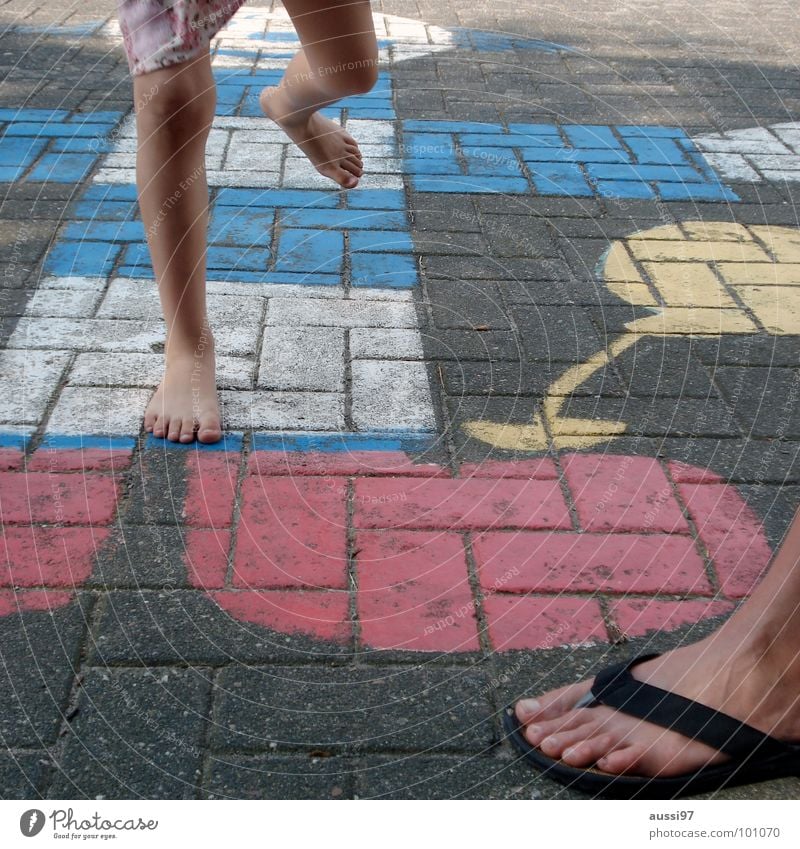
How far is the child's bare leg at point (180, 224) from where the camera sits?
6.98 ft

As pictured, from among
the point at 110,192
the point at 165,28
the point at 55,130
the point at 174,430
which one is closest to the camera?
the point at 165,28

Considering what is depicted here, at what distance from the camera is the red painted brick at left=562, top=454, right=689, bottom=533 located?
2.06 m

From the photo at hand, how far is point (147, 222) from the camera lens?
2297mm

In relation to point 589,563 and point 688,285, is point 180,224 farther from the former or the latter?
point 688,285

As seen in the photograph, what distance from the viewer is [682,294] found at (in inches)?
118

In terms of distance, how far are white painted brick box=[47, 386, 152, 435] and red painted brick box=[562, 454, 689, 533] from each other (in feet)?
3.22

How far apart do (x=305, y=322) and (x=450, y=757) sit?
1514 millimetres

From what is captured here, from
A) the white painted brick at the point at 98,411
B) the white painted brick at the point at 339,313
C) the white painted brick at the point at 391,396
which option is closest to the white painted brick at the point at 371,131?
the white painted brick at the point at 339,313

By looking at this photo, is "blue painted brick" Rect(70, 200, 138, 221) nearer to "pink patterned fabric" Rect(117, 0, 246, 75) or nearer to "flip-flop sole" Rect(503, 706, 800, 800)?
"pink patterned fabric" Rect(117, 0, 246, 75)

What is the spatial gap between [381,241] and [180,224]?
1058 mm

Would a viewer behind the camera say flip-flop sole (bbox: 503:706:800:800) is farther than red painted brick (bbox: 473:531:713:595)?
No

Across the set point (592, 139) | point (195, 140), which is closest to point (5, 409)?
point (195, 140)

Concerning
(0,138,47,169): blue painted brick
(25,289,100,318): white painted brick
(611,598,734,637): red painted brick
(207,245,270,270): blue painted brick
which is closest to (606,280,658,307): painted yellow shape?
(207,245,270,270): blue painted brick

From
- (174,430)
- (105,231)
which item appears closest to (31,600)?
(174,430)
